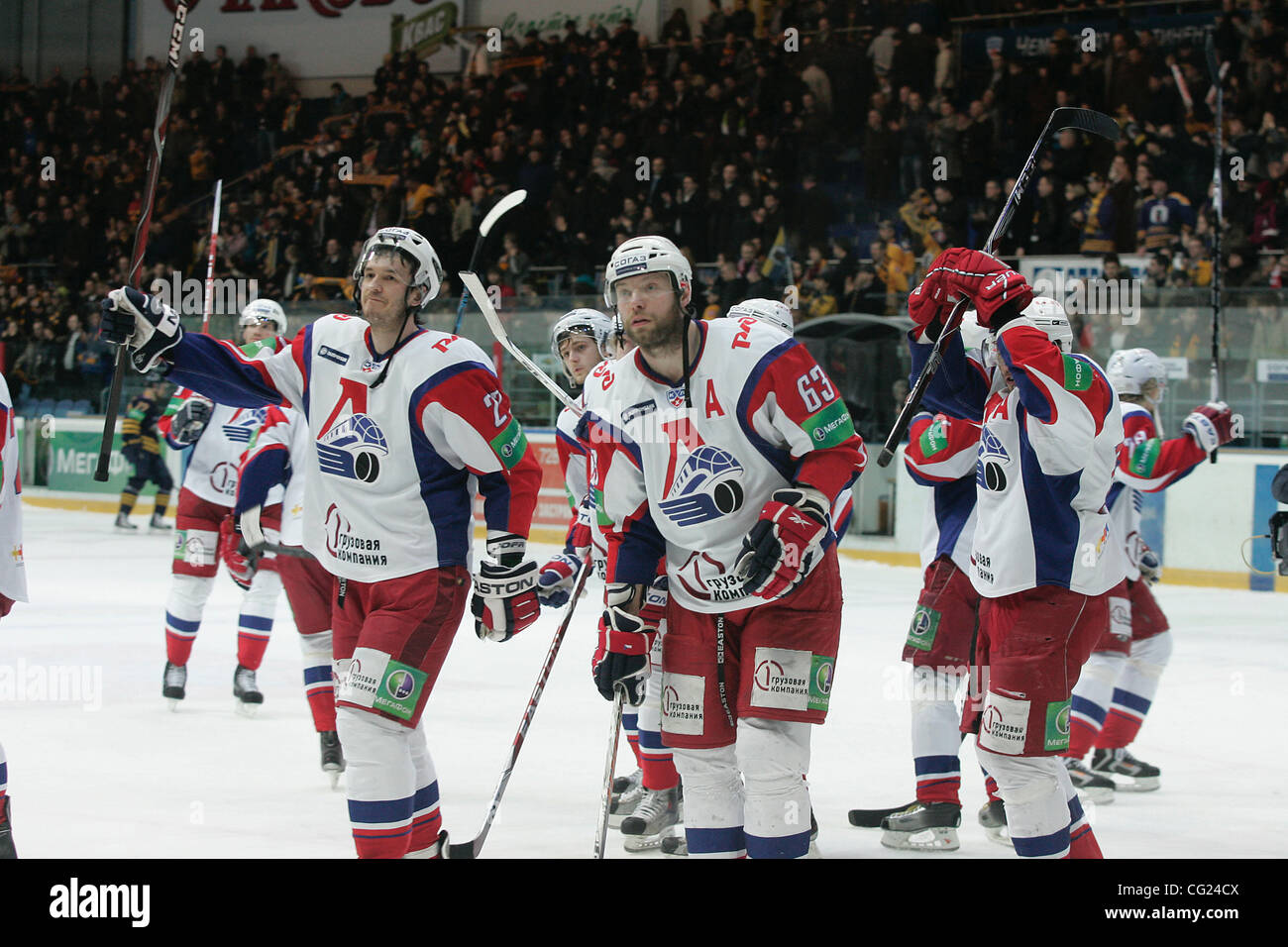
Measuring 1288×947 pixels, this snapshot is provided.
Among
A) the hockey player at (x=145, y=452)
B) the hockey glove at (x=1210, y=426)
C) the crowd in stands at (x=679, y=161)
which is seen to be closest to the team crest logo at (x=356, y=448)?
the hockey glove at (x=1210, y=426)

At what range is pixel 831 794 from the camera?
14.9 feet

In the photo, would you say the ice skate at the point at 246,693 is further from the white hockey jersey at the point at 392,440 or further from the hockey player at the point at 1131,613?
the hockey player at the point at 1131,613

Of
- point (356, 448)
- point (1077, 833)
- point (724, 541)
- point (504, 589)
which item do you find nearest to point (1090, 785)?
point (1077, 833)

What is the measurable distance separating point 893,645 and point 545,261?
7783 mm

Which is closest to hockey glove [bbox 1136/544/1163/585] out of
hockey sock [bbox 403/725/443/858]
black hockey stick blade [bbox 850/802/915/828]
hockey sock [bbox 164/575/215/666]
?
black hockey stick blade [bbox 850/802/915/828]

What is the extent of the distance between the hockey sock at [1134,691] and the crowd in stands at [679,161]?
569cm

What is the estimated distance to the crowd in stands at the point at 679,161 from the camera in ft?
37.9

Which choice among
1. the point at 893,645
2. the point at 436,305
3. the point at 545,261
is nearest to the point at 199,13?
the point at 545,261

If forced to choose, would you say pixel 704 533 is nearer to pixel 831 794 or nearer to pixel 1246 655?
pixel 831 794

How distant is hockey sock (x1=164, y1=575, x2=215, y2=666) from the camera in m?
5.93

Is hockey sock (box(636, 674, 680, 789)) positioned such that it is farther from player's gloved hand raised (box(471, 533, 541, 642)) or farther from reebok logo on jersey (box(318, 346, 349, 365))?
reebok logo on jersey (box(318, 346, 349, 365))

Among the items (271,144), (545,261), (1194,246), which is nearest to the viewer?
(1194,246)

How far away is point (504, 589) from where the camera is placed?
3.24 m

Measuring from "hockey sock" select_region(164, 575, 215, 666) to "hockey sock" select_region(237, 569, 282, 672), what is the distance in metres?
0.22
